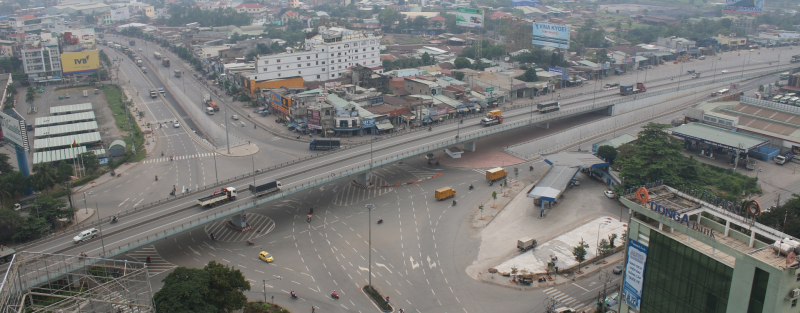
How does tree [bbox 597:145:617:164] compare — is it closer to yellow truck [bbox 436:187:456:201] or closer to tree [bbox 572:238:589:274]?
yellow truck [bbox 436:187:456:201]

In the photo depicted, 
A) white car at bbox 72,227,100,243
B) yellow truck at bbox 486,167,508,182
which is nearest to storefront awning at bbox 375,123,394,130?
yellow truck at bbox 486,167,508,182

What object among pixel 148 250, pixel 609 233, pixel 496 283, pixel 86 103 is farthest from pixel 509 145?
pixel 86 103

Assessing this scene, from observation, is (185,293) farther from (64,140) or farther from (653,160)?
(64,140)

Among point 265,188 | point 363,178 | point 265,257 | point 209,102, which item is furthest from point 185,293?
point 209,102

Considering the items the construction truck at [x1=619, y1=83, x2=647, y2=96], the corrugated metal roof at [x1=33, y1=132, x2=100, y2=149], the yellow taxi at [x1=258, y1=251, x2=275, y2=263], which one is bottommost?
the yellow taxi at [x1=258, y1=251, x2=275, y2=263]

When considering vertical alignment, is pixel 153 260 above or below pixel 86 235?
below

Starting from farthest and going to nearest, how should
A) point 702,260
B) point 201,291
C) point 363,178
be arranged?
point 363,178
point 201,291
point 702,260
